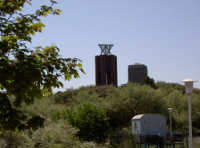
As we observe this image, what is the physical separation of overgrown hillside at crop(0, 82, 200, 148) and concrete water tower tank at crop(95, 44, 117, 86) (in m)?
16.2

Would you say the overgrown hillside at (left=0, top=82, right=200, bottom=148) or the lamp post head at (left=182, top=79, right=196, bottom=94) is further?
the overgrown hillside at (left=0, top=82, right=200, bottom=148)

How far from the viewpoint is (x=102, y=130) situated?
2627 cm

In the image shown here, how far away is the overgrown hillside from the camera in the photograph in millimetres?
17400

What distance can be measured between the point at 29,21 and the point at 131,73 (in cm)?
10739

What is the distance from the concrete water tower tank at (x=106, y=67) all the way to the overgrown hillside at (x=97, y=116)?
1616 cm

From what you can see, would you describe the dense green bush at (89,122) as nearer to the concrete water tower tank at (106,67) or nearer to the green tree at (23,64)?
the green tree at (23,64)

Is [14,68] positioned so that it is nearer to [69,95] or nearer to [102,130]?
[102,130]

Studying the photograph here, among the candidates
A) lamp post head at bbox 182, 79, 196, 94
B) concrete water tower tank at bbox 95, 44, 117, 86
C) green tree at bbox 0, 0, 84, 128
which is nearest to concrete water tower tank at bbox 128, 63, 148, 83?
concrete water tower tank at bbox 95, 44, 117, 86

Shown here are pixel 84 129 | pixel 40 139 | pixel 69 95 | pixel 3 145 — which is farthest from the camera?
pixel 69 95

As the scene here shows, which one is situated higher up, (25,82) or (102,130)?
(25,82)

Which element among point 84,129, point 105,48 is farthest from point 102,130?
point 105,48

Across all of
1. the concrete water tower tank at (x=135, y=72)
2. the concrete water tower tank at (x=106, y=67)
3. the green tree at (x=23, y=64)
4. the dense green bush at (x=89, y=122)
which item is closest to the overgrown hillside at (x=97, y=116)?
the dense green bush at (x=89, y=122)

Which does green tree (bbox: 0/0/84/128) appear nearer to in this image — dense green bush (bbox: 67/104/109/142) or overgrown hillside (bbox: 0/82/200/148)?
overgrown hillside (bbox: 0/82/200/148)

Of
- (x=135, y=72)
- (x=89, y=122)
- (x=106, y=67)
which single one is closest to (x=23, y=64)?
(x=89, y=122)
